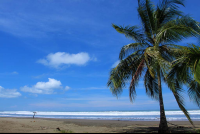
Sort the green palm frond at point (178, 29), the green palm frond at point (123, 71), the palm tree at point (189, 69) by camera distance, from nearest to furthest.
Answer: the palm tree at point (189, 69)
the green palm frond at point (178, 29)
the green palm frond at point (123, 71)

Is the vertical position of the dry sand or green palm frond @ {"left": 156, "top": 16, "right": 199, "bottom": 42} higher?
green palm frond @ {"left": 156, "top": 16, "right": 199, "bottom": 42}

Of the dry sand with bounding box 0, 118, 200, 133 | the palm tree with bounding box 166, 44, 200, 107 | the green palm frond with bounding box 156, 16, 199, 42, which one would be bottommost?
the dry sand with bounding box 0, 118, 200, 133

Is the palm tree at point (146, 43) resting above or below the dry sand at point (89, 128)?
above

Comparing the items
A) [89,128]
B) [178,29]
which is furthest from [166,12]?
[89,128]

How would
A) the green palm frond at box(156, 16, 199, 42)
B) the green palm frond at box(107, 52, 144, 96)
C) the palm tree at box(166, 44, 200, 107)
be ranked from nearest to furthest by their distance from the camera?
1. the palm tree at box(166, 44, 200, 107)
2. the green palm frond at box(156, 16, 199, 42)
3. the green palm frond at box(107, 52, 144, 96)

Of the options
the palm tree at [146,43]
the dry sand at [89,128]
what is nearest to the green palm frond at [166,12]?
the palm tree at [146,43]

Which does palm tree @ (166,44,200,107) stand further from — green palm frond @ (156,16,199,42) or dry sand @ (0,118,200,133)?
dry sand @ (0,118,200,133)

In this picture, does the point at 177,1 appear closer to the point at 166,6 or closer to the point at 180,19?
the point at 166,6

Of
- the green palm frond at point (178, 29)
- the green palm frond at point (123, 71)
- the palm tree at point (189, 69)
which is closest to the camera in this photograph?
the palm tree at point (189, 69)

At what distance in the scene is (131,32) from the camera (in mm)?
9570

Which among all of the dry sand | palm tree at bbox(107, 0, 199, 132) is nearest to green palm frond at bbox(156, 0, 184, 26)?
palm tree at bbox(107, 0, 199, 132)

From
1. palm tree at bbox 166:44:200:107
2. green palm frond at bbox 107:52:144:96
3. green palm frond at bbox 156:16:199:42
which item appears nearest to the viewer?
palm tree at bbox 166:44:200:107

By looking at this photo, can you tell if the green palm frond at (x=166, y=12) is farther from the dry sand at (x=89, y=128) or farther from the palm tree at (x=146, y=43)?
the dry sand at (x=89, y=128)

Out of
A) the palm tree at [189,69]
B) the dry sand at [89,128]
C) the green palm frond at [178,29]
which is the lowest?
the dry sand at [89,128]
